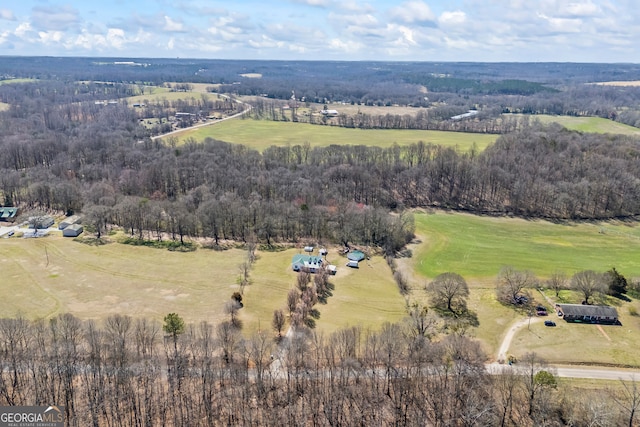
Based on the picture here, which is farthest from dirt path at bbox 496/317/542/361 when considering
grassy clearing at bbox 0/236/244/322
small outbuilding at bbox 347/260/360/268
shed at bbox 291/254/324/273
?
grassy clearing at bbox 0/236/244/322

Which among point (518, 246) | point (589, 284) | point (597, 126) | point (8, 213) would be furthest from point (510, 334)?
point (597, 126)

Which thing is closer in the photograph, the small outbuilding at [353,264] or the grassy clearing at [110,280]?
the grassy clearing at [110,280]

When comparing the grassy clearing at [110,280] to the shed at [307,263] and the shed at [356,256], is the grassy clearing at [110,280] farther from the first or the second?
the shed at [356,256]

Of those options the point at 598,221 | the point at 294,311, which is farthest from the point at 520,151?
the point at 294,311

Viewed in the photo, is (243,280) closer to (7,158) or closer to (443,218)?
(443,218)

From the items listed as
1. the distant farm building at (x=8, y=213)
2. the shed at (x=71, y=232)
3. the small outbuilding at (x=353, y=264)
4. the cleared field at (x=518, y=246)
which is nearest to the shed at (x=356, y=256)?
the small outbuilding at (x=353, y=264)

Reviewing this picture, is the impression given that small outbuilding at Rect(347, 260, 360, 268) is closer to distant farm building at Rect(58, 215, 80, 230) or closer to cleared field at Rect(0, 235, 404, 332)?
cleared field at Rect(0, 235, 404, 332)
